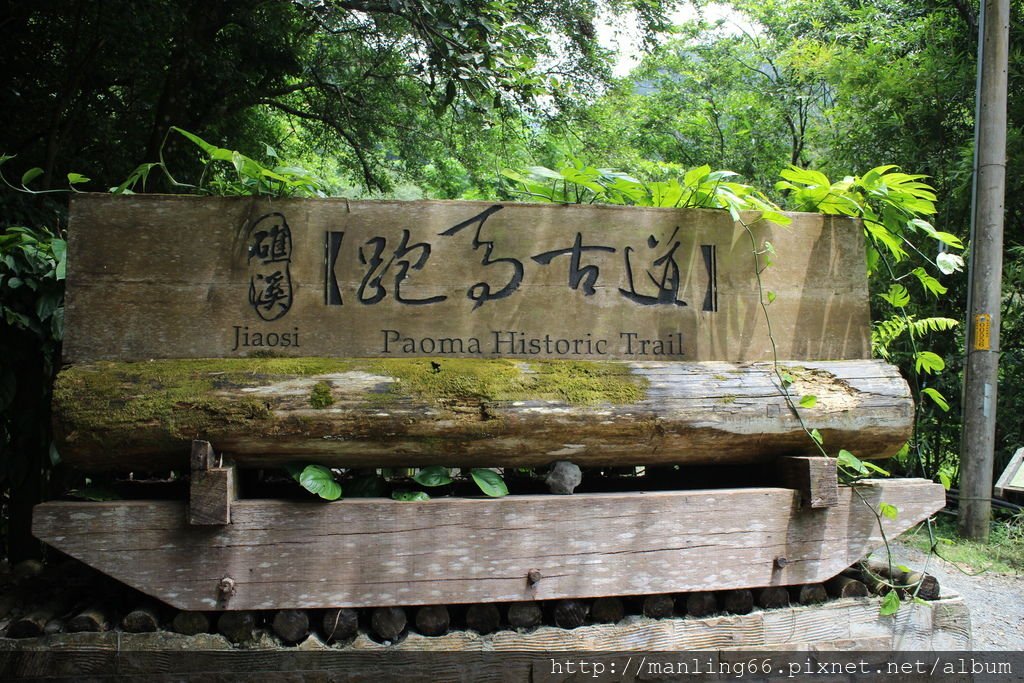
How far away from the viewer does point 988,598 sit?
4703 millimetres

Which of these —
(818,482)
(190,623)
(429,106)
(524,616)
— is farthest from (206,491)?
(429,106)

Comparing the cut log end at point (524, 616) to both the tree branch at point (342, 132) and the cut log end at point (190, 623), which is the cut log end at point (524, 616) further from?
the tree branch at point (342, 132)

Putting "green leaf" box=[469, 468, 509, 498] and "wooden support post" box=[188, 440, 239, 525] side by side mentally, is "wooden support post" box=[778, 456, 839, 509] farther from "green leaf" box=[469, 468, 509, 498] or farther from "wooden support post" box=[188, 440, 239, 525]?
"wooden support post" box=[188, 440, 239, 525]

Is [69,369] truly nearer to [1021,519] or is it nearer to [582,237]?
[582,237]

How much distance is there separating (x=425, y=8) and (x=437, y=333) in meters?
2.36

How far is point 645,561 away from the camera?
2.87 meters

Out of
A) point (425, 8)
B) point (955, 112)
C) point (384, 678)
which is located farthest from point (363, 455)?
point (955, 112)

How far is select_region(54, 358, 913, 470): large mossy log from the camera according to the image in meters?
2.64

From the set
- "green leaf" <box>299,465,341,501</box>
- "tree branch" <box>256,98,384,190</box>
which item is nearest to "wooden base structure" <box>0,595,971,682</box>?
"green leaf" <box>299,465,341,501</box>

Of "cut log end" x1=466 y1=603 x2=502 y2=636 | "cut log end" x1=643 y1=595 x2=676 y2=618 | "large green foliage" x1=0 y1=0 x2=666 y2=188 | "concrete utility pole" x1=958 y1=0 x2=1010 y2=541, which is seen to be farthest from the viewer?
"concrete utility pole" x1=958 y1=0 x2=1010 y2=541

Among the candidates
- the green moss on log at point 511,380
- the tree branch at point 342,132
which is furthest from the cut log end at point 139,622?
the tree branch at point 342,132

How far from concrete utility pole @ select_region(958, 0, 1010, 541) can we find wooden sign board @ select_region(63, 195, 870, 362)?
3.34 meters

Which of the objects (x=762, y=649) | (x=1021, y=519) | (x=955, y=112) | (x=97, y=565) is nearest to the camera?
(x=97, y=565)

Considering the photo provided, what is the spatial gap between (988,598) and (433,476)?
409 cm
